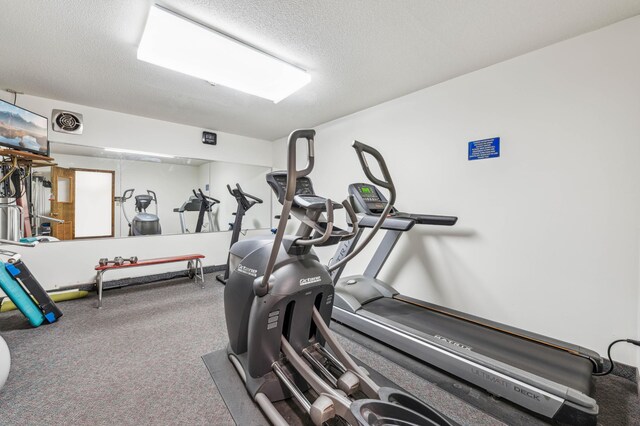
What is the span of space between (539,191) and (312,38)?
222cm

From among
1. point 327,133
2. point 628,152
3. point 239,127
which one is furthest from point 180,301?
point 628,152

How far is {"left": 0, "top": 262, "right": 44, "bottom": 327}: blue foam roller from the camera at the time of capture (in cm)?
233

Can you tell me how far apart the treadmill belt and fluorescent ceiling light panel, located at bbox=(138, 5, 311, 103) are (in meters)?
2.40

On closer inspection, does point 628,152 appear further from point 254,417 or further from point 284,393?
point 254,417

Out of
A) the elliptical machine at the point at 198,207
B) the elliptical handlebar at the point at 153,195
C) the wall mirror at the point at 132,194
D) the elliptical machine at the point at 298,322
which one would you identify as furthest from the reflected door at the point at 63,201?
the elliptical machine at the point at 298,322

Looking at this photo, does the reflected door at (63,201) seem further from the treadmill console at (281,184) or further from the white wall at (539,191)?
the white wall at (539,191)

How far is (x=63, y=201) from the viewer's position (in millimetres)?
3400

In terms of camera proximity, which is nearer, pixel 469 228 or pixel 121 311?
pixel 469 228

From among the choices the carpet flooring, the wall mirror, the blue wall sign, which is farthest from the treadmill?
the wall mirror

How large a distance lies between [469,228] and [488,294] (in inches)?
24.7

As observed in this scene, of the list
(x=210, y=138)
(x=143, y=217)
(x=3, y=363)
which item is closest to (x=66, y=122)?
(x=143, y=217)

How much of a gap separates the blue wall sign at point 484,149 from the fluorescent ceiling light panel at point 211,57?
1.75 meters

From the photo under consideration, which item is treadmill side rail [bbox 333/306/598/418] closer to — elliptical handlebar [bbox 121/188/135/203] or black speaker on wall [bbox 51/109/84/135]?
elliptical handlebar [bbox 121/188/135/203]

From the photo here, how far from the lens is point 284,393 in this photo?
1604mm
